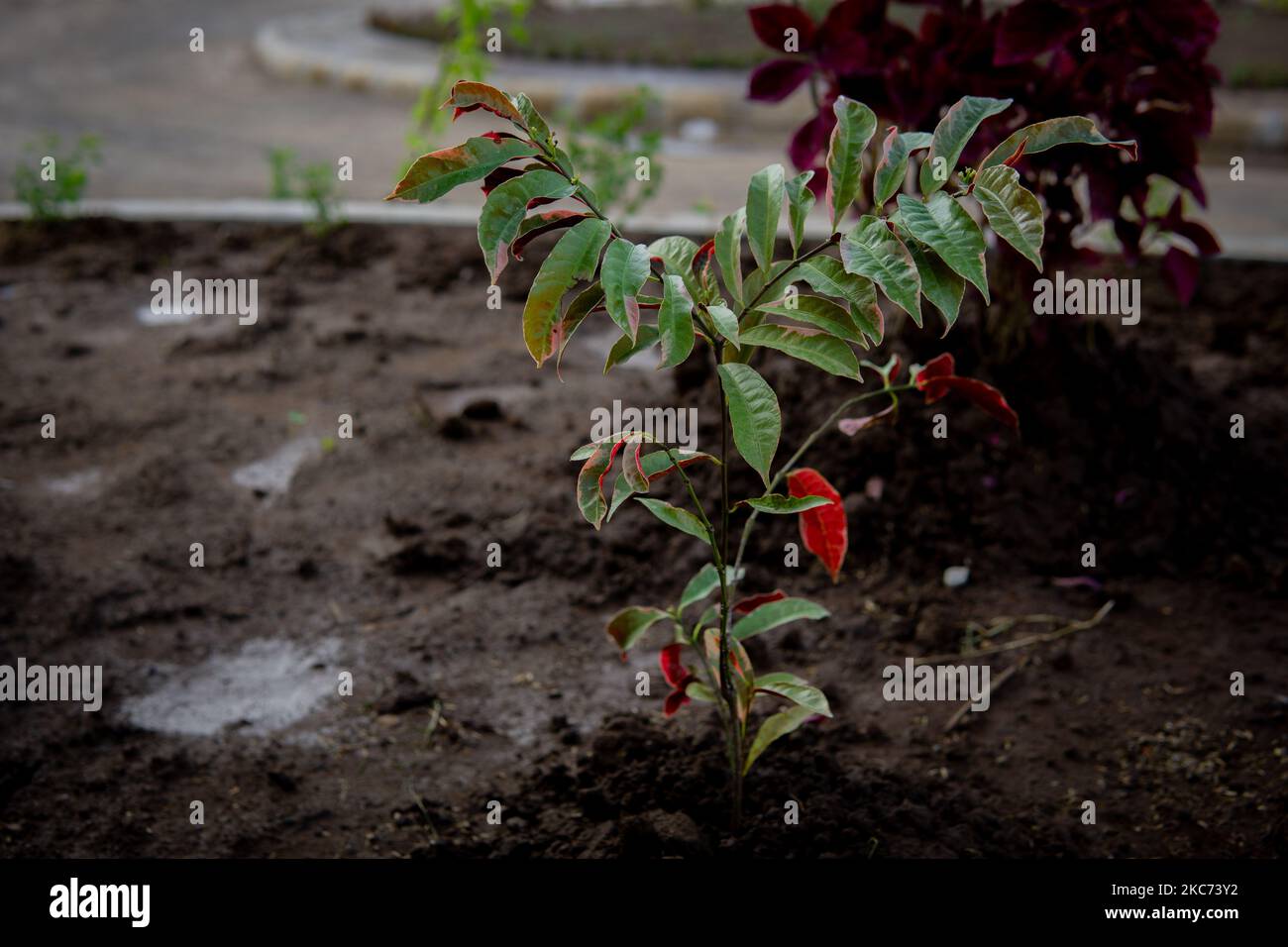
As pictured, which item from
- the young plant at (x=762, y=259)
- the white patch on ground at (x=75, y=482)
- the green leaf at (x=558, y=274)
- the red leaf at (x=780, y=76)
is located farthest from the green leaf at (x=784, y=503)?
the white patch on ground at (x=75, y=482)

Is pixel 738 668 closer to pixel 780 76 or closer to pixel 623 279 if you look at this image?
pixel 623 279

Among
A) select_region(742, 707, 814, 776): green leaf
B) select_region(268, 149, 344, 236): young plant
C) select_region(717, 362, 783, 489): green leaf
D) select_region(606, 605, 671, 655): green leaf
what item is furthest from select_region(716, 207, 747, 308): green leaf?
select_region(268, 149, 344, 236): young plant

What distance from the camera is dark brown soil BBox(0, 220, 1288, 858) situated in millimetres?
2635

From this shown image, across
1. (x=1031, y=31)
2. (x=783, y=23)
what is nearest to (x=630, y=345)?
(x=1031, y=31)

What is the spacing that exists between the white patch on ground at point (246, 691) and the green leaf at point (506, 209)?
1.56 m

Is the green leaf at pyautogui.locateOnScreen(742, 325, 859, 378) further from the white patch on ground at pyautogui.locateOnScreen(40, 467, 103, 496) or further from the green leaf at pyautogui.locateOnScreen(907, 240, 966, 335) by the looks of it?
the white patch on ground at pyautogui.locateOnScreen(40, 467, 103, 496)

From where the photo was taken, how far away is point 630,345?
6.49 feet

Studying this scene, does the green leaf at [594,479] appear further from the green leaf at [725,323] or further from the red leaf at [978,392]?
the red leaf at [978,392]

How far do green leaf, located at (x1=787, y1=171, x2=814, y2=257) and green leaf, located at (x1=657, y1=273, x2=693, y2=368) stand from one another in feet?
0.74

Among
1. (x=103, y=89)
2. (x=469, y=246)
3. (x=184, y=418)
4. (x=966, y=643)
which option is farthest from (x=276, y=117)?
(x=966, y=643)

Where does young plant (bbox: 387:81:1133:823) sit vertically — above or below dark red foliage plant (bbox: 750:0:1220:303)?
below

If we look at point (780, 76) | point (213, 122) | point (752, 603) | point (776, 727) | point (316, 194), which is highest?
point (213, 122)

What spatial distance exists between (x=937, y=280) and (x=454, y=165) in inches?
28.4
